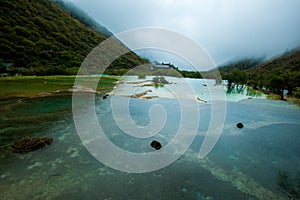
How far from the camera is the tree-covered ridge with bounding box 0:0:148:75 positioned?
190ft

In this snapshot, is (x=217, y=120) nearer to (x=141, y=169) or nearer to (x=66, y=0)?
(x=141, y=169)

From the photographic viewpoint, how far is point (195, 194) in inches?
261

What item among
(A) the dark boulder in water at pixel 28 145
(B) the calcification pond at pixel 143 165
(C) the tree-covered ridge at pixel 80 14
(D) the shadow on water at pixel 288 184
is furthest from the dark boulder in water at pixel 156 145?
(C) the tree-covered ridge at pixel 80 14

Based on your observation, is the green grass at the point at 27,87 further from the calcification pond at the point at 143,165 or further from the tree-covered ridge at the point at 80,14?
the tree-covered ridge at the point at 80,14

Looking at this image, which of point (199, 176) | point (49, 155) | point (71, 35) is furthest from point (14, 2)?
point (199, 176)

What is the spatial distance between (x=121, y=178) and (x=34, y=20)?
109 metres

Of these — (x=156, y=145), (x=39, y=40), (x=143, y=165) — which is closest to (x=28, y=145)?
(x=143, y=165)

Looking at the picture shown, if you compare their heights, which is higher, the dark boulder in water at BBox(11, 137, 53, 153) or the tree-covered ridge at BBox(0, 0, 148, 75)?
the tree-covered ridge at BBox(0, 0, 148, 75)

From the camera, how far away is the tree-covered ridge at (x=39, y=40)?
2275 inches

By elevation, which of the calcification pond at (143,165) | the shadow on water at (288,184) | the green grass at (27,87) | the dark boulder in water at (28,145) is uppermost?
the green grass at (27,87)

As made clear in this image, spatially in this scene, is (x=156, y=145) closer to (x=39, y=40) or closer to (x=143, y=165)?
(x=143, y=165)

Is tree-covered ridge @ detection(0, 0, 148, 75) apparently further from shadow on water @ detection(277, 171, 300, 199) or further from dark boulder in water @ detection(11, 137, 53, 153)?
shadow on water @ detection(277, 171, 300, 199)

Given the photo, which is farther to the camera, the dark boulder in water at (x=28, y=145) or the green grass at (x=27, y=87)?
the green grass at (x=27, y=87)

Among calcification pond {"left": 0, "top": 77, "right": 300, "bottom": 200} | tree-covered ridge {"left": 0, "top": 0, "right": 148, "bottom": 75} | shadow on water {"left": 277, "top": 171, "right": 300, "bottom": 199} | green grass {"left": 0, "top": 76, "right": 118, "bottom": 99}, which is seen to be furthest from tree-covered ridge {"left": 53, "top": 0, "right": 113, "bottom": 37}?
shadow on water {"left": 277, "top": 171, "right": 300, "bottom": 199}
